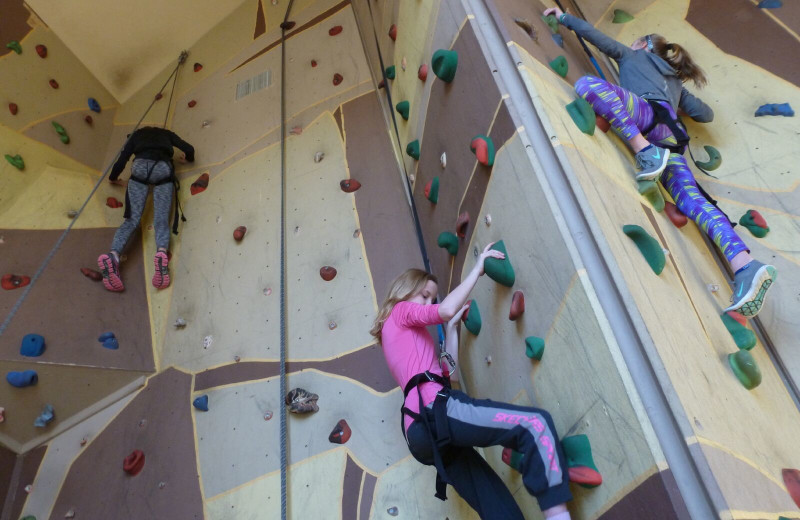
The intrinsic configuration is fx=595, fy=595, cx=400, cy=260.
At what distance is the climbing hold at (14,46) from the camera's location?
10.4 feet

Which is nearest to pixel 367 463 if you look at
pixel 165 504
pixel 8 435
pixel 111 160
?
pixel 165 504

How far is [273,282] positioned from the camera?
8.18ft

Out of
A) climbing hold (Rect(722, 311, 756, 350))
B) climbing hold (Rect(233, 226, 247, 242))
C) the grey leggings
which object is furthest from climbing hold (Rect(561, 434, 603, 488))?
the grey leggings

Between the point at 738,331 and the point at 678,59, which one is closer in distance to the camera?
the point at 738,331

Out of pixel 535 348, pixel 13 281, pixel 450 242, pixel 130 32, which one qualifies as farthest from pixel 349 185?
pixel 130 32

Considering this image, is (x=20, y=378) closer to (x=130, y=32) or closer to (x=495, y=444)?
(x=495, y=444)

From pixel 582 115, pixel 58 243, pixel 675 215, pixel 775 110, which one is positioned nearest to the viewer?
pixel 582 115

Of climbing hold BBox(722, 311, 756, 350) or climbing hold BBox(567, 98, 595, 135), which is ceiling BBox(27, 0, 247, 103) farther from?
climbing hold BBox(722, 311, 756, 350)

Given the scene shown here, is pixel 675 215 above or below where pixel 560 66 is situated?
below

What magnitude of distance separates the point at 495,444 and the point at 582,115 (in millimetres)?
948

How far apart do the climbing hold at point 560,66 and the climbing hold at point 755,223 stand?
0.76 meters

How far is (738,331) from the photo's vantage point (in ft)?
5.03

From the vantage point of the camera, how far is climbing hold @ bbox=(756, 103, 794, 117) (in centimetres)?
215

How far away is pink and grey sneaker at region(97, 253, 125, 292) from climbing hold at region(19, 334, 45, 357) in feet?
1.21
